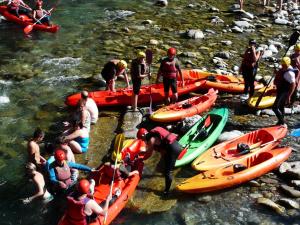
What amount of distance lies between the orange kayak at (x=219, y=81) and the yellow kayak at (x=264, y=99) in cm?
50

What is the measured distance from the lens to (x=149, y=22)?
21.0 metres

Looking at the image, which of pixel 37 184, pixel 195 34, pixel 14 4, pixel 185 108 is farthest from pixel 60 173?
pixel 14 4

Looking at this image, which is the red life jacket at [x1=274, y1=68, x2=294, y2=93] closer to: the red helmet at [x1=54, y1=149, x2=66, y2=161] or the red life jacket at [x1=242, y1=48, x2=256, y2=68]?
the red life jacket at [x1=242, y1=48, x2=256, y2=68]

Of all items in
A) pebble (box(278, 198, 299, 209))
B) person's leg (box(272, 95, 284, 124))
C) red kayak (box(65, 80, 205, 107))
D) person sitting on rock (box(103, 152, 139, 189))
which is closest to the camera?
pebble (box(278, 198, 299, 209))

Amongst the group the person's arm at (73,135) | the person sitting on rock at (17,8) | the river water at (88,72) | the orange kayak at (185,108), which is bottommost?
the river water at (88,72)

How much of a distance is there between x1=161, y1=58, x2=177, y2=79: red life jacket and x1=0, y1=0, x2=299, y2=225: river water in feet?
6.17

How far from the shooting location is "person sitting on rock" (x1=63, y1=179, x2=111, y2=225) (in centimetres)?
757

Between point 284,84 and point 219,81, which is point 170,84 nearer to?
point 219,81

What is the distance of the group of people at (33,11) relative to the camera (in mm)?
19812

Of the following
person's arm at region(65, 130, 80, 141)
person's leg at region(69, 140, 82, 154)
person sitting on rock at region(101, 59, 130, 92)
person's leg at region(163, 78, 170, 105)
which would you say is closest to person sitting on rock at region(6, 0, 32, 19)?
person sitting on rock at region(101, 59, 130, 92)

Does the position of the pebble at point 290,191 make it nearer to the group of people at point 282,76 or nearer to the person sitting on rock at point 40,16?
the group of people at point 282,76

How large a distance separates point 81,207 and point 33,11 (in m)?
14.3

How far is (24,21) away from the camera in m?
19.8

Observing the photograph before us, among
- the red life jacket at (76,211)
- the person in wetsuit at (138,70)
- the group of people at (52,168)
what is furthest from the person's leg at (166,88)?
the red life jacket at (76,211)
